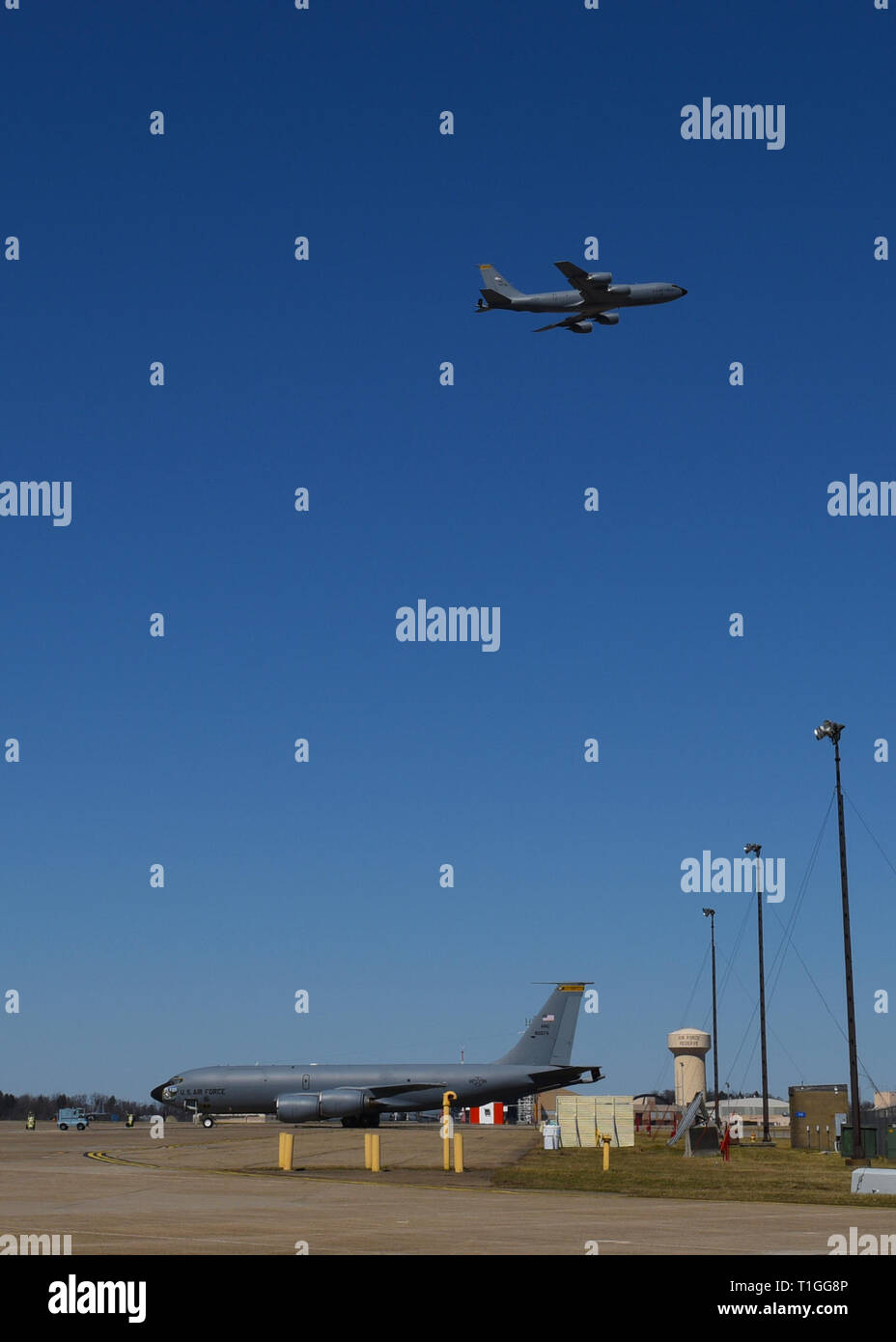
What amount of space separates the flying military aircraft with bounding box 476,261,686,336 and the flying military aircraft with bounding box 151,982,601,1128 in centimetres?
4281

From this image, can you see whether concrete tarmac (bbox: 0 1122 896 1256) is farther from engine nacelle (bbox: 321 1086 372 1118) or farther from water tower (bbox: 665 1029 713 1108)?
water tower (bbox: 665 1029 713 1108)

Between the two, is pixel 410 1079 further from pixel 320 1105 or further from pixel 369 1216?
pixel 369 1216

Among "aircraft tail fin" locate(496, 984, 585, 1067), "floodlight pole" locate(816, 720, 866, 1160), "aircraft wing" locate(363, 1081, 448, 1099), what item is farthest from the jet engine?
"floodlight pole" locate(816, 720, 866, 1160)

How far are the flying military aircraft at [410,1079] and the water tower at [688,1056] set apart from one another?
104 feet

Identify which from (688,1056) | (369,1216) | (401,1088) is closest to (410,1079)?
(401,1088)

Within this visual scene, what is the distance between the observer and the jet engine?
3194 inches

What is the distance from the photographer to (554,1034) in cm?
9031

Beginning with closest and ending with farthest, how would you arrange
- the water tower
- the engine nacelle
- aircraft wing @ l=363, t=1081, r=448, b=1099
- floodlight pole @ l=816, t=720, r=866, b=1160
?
1. floodlight pole @ l=816, t=720, r=866, b=1160
2. the engine nacelle
3. aircraft wing @ l=363, t=1081, r=448, b=1099
4. the water tower

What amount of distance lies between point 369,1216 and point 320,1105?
60507mm

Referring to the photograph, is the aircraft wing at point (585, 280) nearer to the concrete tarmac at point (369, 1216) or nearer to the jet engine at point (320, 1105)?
the concrete tarmac at point (369, 1216)
